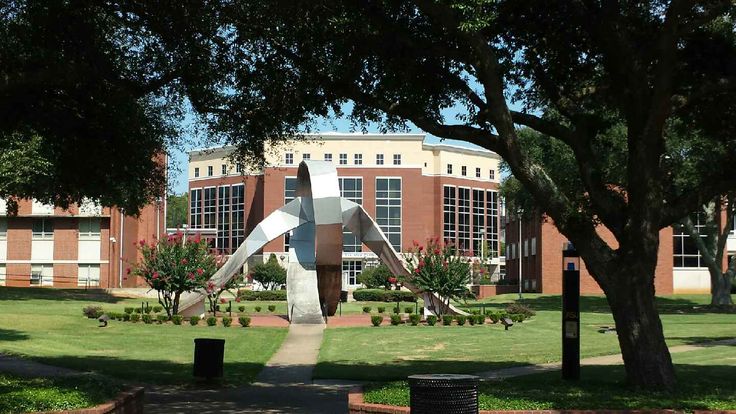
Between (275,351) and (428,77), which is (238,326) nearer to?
(275,351)

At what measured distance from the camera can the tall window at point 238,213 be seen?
104m

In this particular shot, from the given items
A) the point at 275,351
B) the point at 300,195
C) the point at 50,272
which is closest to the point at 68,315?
the point at 300,195

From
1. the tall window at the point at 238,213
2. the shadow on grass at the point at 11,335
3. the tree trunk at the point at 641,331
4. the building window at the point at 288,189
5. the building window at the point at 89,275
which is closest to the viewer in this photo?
the tree trunk at the point at 641,331

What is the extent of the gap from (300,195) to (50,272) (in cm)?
4131

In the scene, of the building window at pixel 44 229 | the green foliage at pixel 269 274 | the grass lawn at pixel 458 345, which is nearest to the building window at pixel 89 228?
the building window at pixel 44 229

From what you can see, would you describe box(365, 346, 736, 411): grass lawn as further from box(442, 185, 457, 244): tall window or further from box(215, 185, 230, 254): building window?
box(215, 185, 230, 254): building window

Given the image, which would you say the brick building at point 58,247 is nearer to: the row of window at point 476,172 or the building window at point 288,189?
the building window at point 288,189

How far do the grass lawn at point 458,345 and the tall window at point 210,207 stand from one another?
2872 inches

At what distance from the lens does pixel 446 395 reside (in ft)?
31.1

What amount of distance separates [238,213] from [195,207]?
8.69 metres

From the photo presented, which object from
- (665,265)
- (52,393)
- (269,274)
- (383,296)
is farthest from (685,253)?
(52,393)

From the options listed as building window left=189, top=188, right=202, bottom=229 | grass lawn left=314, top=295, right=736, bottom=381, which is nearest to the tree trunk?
grass lawn left=314, top=295, right=736, bottom=381

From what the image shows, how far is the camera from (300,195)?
36750 millimetres

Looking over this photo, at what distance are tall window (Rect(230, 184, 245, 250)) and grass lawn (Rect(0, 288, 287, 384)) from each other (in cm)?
6315
